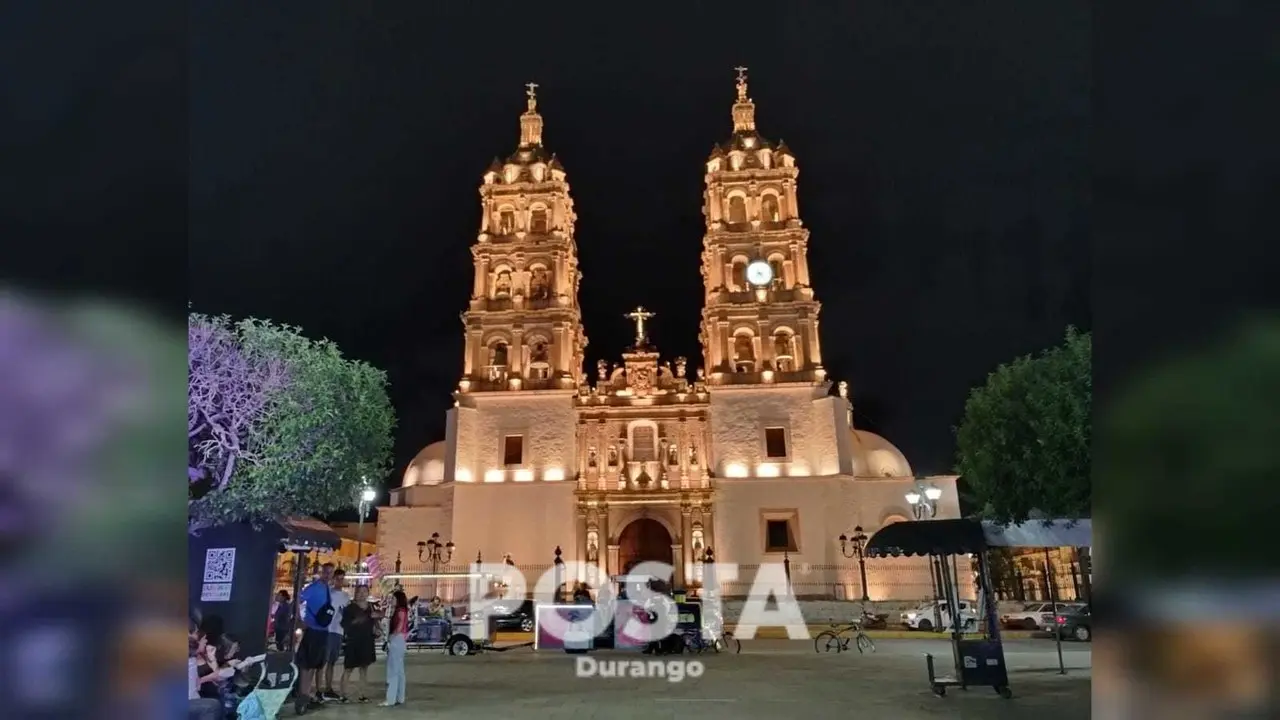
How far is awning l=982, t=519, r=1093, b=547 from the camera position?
468 inches

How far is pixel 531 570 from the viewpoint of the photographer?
33.0 metres

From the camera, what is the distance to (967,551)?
1091 centimetres

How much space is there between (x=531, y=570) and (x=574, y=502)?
10.5 ft

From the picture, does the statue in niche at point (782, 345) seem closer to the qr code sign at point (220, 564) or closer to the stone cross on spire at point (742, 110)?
the stone cross on spire at point (742, 110)

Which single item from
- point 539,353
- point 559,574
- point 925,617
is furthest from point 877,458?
point 539,353

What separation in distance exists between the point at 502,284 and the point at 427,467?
31.4 feet

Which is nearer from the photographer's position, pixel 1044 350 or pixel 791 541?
pixel 1044 350

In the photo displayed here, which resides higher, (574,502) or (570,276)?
(570,276)
